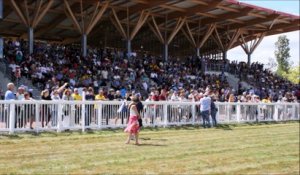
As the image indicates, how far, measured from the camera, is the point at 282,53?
325 feet

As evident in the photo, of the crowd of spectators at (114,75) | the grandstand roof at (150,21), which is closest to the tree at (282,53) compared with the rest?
the grandstand roof at (150,21)

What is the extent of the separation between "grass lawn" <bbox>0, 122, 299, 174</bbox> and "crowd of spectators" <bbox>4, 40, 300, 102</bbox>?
10.8 ft

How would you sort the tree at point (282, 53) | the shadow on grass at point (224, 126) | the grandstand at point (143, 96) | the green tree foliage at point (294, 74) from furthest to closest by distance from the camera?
the tree at point (282, 53) < the green tree foliage at point (294, 74) < the shadow on grass at point (224, 126) < the grandstand at point (143, 96)

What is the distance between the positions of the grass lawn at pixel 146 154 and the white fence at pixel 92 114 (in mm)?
517

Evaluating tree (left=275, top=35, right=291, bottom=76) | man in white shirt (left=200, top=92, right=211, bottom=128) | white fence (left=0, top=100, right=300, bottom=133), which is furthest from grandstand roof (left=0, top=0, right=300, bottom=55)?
tree (left=275, top=35, right=291, bottom=76)

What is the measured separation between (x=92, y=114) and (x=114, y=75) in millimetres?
11739

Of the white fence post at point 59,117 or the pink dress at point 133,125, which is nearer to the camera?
the pink dress at point 133,125

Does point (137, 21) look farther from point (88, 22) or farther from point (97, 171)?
point (97, 171)

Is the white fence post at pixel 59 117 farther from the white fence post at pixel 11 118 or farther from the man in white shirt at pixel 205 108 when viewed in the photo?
the man in white shirt at pixel 205 108

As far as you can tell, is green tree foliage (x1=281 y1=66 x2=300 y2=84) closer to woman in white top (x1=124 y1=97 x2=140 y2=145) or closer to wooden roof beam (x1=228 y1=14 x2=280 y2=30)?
wooden roof beam (x1=228 y1=14 x2=280 y2=30)

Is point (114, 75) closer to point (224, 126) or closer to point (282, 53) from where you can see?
point (224, 126)

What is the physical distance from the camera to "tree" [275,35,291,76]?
323ft

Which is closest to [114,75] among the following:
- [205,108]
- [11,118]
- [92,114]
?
[205,108]

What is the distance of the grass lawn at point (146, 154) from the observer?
836 centimetres
